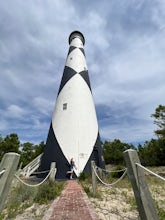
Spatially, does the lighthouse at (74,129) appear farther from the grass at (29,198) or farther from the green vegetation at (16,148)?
the green vegetation at (16,148)

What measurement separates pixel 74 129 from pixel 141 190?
6.81 meters

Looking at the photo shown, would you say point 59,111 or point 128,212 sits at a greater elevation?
point 59,111

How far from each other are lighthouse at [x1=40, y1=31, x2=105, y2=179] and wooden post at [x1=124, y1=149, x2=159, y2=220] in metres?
6.16

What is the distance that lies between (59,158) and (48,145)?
130 cm

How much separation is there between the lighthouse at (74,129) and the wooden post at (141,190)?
20.2ft

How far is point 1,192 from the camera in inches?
60.2

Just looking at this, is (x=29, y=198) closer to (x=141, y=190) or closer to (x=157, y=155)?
(x=141, y=190)

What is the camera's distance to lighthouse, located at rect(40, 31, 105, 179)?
790 centimetres

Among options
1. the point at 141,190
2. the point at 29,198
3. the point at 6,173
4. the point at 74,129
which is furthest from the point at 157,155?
the point at 6,173

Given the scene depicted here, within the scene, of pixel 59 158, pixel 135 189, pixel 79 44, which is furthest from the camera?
pixel 79 44

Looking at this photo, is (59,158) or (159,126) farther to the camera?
(159,126)

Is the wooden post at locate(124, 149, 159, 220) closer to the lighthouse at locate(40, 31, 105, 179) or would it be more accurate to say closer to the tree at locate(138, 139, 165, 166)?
the lighthouse at locate(40, 31, 105, 179)

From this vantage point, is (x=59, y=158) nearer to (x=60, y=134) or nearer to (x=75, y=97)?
(x=60, y=134)

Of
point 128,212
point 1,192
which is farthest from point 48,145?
point 1,192
